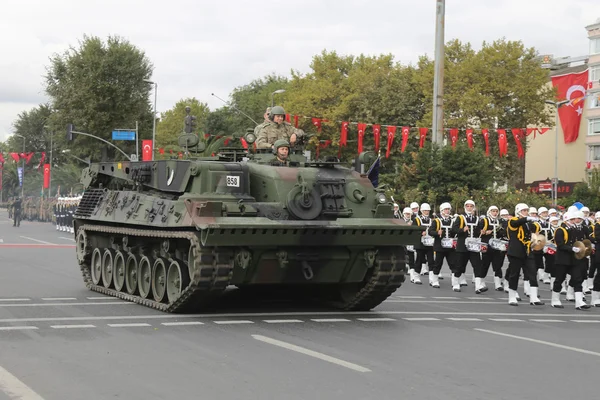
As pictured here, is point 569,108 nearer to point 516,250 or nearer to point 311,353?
point 516,250

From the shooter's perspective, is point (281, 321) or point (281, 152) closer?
point (281, 321)

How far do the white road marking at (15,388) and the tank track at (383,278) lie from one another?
6.66m

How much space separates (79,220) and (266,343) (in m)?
8.83

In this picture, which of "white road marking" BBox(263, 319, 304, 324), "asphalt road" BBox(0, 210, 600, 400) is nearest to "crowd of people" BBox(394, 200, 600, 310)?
"asphalt road" BBox(0, 210, 600, 400)

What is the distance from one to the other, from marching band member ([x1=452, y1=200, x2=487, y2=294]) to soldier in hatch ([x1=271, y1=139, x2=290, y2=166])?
621 centimetres

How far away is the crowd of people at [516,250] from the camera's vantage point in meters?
17.5

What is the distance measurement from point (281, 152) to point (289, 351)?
5543 millimetres

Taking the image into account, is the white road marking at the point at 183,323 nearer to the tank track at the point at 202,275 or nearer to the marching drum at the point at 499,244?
the tank track at the point at 202,275

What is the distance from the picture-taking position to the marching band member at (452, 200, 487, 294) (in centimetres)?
2042

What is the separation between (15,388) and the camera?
8.27 meters

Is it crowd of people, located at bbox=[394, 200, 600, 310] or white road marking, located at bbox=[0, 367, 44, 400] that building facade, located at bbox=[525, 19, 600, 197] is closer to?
crowd of people, located at bbox=[394, 200, 600, 310]

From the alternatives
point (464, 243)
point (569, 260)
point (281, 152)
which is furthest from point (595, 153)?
point (281, 152)

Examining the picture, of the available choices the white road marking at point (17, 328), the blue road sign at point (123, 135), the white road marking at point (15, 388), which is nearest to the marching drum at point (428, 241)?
the white road marking at point (17, 328)

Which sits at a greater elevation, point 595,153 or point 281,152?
point 595,153
